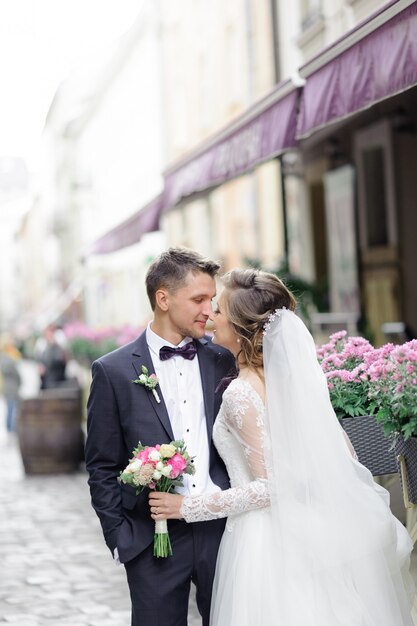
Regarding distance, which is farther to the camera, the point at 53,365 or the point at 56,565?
the point at 53,365

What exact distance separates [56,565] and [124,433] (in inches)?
177

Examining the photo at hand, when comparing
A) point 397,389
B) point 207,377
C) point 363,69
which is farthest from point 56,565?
point 397,389

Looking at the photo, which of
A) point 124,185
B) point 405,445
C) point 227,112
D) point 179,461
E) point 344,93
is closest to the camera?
point 179,461

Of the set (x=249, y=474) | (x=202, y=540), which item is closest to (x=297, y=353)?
(x=249, y=474)

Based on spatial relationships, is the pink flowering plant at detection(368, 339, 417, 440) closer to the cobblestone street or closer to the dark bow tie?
the dark bow tie

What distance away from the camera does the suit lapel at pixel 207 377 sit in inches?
157

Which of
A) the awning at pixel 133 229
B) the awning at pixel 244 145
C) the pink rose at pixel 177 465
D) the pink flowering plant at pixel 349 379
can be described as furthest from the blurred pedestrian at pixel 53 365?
the pink rose at pixel 177 465

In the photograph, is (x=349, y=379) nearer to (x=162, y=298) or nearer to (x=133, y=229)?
(x=162, y=298)

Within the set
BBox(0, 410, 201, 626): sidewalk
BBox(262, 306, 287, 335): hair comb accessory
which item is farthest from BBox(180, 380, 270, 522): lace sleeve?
BBox(0, 410, 201, 626): sidewalk

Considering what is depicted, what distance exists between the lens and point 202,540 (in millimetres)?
3957

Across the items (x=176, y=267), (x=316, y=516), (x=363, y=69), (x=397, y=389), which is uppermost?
(x=363, y=69)

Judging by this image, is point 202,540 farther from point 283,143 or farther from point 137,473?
point 283,143

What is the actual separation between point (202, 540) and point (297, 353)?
74 centimetres

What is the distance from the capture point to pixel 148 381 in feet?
12.9
